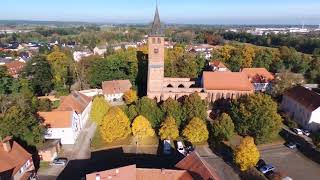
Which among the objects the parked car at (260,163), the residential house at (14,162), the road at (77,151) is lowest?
the road at (77,151)

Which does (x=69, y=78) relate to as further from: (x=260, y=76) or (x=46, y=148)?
(x=260, y=76)

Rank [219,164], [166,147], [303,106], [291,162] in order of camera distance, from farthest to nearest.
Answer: [303,106], [166,147], [291,162], [219,164]

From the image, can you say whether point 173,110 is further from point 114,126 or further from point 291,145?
point 291,145

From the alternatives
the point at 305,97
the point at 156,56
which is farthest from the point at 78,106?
the point at 305,97

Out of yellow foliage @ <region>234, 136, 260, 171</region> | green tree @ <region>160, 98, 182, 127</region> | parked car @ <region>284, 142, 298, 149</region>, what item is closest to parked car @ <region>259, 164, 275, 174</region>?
yellow foliage @ <region>234, 136, 260, 171</region>

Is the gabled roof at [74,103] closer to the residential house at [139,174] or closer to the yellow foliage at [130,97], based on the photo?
the yellow foliage at [130,97]

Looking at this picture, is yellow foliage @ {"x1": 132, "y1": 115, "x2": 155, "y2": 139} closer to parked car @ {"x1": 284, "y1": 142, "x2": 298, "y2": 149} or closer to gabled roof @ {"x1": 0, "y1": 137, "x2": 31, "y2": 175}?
gabled roof @ {"x1": 0, "y1": 137, "x2": 31, "y2": 175}

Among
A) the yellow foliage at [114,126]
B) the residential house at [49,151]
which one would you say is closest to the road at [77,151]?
the residential house at [49,151]
